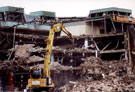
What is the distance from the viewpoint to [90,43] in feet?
147

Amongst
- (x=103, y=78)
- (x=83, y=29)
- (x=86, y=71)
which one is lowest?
(x=103, y=78)

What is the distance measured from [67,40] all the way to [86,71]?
9365mm

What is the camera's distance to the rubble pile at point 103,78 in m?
31.7

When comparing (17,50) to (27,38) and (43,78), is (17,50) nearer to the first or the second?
(27,38)

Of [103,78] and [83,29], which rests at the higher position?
[83,29]

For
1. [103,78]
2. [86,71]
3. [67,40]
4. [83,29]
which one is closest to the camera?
[103,78]

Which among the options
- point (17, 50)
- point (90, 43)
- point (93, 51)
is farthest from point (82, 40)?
point (17, 50)

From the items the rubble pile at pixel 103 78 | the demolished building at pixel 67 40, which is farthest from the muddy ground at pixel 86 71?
the demolished building at pixel 67 40

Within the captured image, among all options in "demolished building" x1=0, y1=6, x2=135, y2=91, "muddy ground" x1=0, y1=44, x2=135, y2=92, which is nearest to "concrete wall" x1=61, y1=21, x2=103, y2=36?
"demolished building" x1=0, y1=6, x2=135, y2=91

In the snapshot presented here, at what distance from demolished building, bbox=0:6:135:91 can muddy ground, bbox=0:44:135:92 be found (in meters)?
0.15

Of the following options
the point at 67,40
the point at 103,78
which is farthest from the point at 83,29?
the point at 103,78

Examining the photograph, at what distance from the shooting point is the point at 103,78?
36.5 m

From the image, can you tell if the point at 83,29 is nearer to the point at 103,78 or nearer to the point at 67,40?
the point at 67,40

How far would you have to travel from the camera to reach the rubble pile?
104ft
